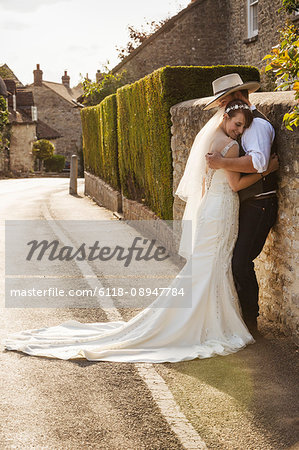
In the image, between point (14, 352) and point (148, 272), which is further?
point (148, 272)

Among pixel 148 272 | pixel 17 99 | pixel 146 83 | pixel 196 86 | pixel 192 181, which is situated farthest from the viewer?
pixel 17 99

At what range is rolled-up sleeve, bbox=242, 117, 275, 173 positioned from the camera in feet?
18.3

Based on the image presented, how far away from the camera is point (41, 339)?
19.5 ft

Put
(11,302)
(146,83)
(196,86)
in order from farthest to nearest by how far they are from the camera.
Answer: (146,83)
(196,86)
(11,302)

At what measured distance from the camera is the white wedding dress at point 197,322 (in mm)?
5566

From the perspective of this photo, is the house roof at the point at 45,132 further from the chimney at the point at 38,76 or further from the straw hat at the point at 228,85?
the straw hat at the point at 228,85

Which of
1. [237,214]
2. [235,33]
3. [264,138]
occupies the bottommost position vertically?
[237,214]

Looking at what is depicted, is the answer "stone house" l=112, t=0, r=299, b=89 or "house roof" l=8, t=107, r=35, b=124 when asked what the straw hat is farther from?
"house roof" l=8, t=107, r=35, b=124

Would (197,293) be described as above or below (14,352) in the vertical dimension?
above

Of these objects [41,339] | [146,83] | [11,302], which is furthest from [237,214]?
[146,83]

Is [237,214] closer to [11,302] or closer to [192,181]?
[192,181]

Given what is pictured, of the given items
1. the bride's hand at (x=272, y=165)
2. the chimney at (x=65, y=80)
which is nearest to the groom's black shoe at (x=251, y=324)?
the bride's hand at (x=272, y=165)

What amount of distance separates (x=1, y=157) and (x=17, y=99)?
1234 cm

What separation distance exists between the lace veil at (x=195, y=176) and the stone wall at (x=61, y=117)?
64672 millimetres
